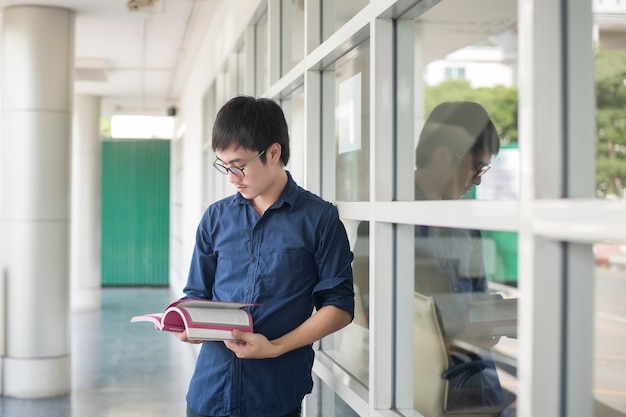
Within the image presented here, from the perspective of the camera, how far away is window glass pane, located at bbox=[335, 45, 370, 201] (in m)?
2.56

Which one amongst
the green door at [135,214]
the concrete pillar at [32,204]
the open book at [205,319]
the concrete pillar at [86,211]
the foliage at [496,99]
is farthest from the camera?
the green door at [135,214]

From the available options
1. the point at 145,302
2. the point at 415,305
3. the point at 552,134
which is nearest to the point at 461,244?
the point at 415,305

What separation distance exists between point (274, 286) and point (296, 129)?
169cm

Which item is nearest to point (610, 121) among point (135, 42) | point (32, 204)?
point (32, 204)

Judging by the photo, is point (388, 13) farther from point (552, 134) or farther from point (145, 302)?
point (145, 302)

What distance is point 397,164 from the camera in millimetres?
2160

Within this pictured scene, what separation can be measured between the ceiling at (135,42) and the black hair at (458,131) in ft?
16.2

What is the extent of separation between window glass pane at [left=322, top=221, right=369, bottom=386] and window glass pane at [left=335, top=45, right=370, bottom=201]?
126mm

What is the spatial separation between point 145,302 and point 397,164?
11.9 m

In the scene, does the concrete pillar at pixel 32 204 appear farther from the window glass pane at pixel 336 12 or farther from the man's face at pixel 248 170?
the man's face at pixel 248 170

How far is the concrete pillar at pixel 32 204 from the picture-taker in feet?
21.3

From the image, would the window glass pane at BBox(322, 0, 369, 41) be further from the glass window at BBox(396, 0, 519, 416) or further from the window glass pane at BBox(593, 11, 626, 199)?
the window glass pane at BBox(593, 11, 626, 199)

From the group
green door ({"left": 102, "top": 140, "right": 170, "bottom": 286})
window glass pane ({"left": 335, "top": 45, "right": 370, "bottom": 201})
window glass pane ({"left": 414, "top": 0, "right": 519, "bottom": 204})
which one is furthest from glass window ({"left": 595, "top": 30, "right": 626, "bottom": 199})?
green door ({"left": 102, "top": 140, "right": 170, "bottom": 286})

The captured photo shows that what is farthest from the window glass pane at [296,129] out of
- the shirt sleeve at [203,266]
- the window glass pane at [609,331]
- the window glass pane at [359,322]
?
the window glass pane at [609,331]
